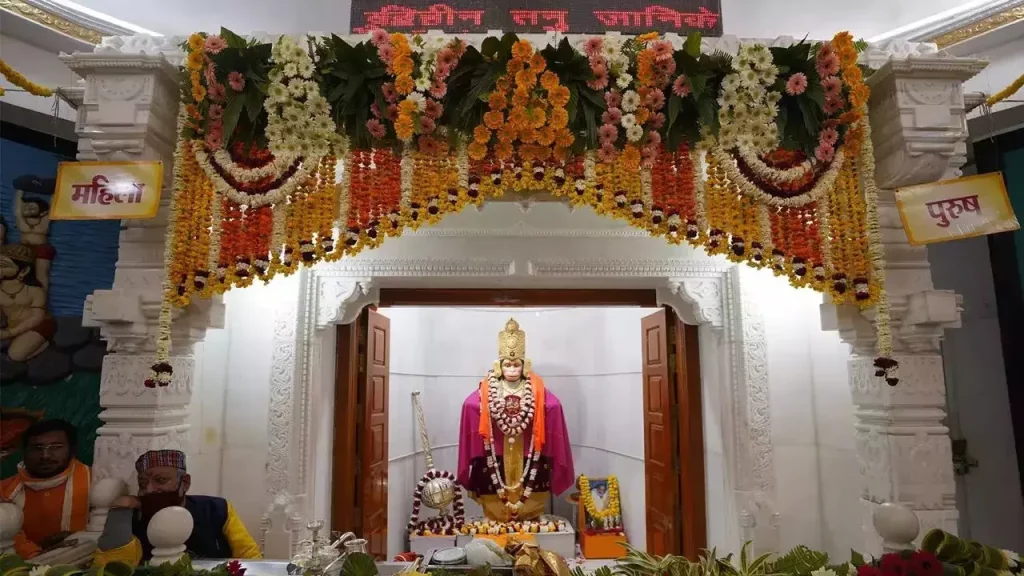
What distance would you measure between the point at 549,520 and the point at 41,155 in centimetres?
455

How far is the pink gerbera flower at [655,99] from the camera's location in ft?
7.61

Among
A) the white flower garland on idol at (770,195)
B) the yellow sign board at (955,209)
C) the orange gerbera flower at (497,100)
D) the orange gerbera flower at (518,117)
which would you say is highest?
the orange gerbera flower at (497,100)

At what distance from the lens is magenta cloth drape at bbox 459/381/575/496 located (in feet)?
18.1

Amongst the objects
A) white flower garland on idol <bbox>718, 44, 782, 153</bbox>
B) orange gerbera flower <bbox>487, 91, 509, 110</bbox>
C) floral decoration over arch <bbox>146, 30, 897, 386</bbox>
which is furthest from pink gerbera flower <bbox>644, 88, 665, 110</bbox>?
orange gerbera flower <bbox>487, 91, 509, 110</bbox>

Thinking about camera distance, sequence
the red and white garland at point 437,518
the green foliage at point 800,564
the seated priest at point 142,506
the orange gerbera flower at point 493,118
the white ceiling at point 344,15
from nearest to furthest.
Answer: the green foliage at point 800,564, the seated priest at point 142,506, the orange gerbera flower at point 493,118, the white ceiling at point 344,15, the red and white garland at point 437,518

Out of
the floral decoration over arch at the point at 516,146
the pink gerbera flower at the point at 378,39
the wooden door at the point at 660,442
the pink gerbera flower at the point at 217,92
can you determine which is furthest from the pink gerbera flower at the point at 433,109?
the wooden door at the point at 660,442

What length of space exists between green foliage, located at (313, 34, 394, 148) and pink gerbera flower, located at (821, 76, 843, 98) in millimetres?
1651

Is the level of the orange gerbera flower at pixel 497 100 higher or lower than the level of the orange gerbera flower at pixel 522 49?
lower

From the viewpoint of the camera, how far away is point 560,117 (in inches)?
90.1

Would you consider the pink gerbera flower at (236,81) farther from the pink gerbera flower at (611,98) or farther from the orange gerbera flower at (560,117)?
the pink gerbera flower at (611,98)

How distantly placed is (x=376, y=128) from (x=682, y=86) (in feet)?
3.79

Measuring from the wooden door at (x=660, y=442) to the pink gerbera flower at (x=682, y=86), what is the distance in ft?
7.46

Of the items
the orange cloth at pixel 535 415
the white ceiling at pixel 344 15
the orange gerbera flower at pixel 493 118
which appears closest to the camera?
the orange gerbera flower at pixel 493 118

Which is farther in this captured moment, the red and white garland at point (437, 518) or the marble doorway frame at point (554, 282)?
the red and white garland at point (437, 518)
